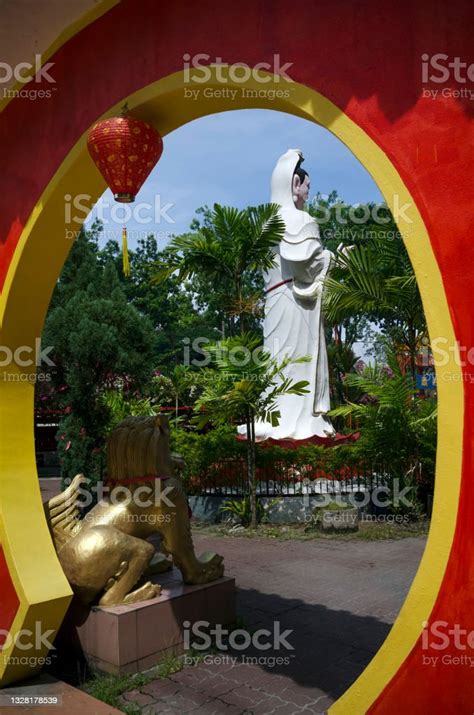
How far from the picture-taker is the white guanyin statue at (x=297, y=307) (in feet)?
37.7

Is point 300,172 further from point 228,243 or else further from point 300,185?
point 228,243

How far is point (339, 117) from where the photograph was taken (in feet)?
7.92

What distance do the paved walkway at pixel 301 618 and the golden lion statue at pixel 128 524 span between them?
655 mm

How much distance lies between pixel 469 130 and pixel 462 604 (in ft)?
5.32

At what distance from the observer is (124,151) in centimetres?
317

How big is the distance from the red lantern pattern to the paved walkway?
2887mm

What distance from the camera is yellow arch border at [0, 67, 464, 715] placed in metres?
2.17

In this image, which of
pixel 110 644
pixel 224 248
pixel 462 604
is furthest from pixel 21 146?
pixel 224 248

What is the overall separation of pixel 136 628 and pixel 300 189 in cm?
1012
